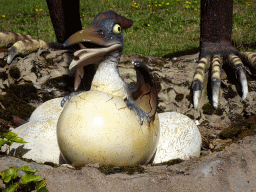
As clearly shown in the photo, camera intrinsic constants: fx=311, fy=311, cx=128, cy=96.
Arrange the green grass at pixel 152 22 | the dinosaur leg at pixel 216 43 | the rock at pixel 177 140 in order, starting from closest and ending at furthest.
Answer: the rock at pixel 177 140 < the dinosaur leg at pixel 216 43 < the green grass at pixel 152 22

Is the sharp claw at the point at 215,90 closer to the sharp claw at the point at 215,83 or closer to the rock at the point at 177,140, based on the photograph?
the sharp claw at the point at 215,83

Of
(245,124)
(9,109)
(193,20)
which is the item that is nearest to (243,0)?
(193,20)

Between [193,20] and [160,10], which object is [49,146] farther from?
[160,10]

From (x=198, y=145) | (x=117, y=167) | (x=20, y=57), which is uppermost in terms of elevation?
(x=20, y=57)

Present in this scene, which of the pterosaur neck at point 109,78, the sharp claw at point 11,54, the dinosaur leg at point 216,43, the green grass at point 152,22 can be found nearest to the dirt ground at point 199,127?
the sharp claw at point 11,54

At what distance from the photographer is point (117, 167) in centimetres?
194

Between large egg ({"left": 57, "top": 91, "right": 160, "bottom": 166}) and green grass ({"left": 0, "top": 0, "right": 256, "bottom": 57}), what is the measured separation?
136 inches

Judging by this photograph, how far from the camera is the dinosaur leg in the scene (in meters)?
3.13

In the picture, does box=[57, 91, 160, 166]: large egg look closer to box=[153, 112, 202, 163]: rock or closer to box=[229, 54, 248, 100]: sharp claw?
box=[153, 112, 202, 163]: rock

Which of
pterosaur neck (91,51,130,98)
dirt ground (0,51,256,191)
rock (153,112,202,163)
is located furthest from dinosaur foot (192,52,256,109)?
pterosaur neck (91,51,130,98)

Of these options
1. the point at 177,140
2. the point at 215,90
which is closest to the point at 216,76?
the point at 215,90

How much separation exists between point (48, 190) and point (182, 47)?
4.58m

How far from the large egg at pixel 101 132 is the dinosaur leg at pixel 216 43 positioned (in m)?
1.22

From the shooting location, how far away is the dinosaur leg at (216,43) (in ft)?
10.3
